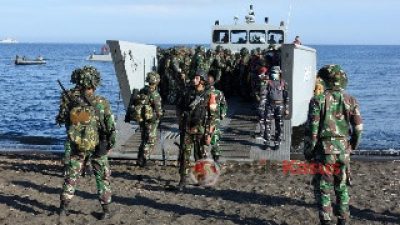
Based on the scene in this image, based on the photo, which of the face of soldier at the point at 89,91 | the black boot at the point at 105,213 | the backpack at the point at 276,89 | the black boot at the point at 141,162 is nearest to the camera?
the face of soldier at the point at 89,91

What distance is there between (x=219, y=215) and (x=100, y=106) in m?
1.95

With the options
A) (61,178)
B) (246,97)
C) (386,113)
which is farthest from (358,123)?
(386,113)

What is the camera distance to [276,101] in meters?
11.0

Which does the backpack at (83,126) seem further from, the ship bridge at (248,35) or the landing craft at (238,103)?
the ship bridge at (248,35)

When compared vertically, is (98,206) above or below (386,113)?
above

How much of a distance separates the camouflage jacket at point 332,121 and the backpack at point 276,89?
4.56 metres

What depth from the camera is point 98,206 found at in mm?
7816

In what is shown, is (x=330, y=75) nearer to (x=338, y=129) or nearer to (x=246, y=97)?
(x=338, y=129)

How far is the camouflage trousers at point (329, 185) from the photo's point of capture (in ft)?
20.7

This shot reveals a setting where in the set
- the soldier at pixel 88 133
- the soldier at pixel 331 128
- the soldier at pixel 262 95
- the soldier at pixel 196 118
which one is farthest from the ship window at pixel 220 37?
the soldier at pixel 331 128

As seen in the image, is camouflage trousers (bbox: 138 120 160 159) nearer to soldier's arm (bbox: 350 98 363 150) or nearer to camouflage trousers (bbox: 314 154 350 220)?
camouflage trousers (bbox: 314 154 350 220)

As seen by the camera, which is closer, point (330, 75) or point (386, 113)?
point (330, 75)

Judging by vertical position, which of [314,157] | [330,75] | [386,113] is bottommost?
[386,113]

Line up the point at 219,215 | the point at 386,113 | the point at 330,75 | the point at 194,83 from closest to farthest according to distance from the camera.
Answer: the point at 330,75 < the point at 219,215 < the point at 194,83 < the point at 386,113
